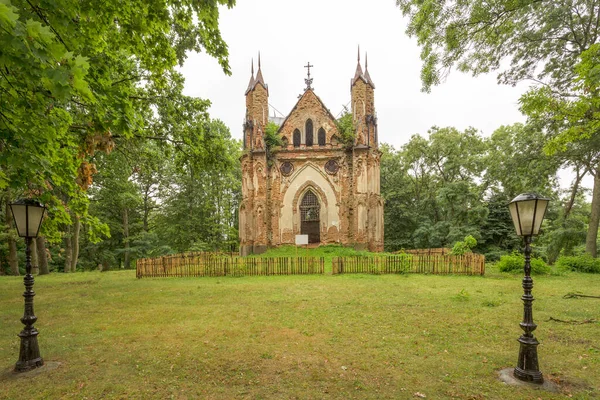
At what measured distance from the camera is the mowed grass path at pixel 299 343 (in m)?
4.58

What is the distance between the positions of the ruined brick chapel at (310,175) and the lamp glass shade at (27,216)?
18.2m

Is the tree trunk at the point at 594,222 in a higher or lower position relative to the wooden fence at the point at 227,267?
higher

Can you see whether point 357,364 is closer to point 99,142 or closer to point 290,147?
point 99,142

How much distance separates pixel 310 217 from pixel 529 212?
68.7 feet

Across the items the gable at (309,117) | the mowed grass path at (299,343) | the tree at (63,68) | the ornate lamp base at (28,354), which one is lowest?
the mowed grass path at (299,343)

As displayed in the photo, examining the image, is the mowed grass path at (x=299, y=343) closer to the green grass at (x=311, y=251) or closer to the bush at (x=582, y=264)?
the bush at (x=582, y=264)

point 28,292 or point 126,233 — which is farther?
point 126,233

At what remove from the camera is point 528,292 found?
15.7 feet

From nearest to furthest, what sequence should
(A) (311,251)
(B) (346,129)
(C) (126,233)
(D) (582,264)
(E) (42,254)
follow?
(D) (582,264), (E) (42,254), (A) (311,251), (B) (346,129), (C) (126,233)

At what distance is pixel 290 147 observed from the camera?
25.0 metres

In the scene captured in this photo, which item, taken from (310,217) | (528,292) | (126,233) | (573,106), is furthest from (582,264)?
(126,233)

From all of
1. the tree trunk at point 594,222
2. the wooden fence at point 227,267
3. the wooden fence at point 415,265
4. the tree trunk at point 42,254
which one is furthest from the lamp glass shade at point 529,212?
the tree trunk at point 42,254

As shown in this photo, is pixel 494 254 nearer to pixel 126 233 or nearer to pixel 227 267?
pixel 227 267

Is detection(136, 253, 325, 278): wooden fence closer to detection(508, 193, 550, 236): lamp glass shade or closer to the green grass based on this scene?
the green grass
